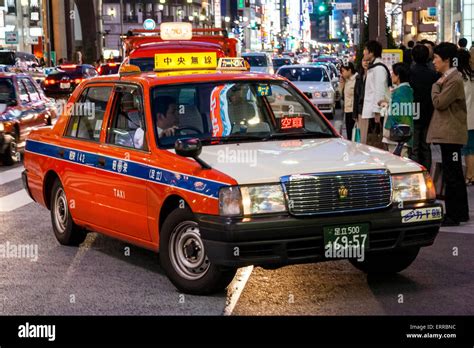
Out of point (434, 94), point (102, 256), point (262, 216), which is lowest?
point (102, 256)

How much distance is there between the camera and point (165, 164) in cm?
759

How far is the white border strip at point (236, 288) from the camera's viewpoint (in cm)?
702

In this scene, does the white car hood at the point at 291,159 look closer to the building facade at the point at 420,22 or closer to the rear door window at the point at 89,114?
the rear door window at the point at 89,114

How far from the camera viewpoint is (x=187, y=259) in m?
7.46

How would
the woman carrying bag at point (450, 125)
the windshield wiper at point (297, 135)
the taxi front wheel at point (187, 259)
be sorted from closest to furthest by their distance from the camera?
1. the taxi front wheel at point (187, 259)
2. the windshield wiper at point (297, 135)
3. the woman carrying bag at point (450, 125)

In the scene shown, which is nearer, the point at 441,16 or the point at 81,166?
the point at 81,166

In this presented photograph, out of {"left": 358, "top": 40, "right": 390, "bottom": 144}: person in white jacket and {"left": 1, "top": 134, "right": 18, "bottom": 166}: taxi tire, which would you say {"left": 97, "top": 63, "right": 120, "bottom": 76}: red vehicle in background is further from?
{"left": 358, "top": 40, "right": 390, "bottom": 144}: person in white jacket

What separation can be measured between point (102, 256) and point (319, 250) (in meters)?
2.81

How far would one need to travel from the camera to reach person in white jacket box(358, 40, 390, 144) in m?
13.3

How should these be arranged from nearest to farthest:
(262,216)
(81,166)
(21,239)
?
(262,216) < (81,166) < (21,239)

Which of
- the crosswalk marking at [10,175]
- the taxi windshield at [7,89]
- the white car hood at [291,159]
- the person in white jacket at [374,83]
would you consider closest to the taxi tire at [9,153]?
the crosswalk marking at [10,175]

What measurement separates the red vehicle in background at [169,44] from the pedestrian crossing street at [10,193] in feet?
11.6
